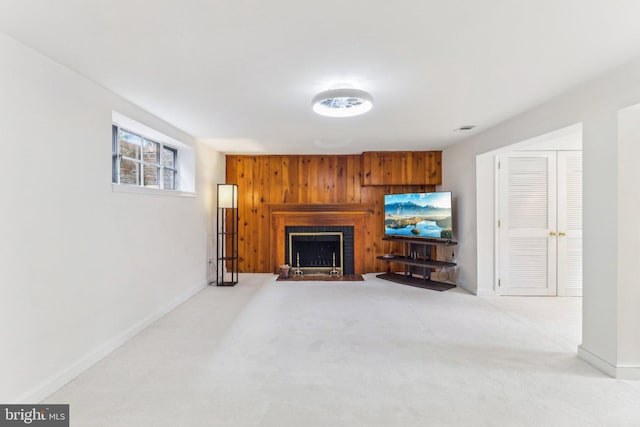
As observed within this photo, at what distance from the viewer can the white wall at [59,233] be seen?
5.66ft

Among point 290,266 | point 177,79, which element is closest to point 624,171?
point 177,79

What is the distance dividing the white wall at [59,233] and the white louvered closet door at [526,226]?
4.52 metres

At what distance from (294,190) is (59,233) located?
3772 mm

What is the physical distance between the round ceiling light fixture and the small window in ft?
6.78

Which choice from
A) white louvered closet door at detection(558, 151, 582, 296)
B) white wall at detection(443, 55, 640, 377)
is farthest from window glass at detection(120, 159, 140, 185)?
white louvered closet door at detection(558, 151, 582, 296)

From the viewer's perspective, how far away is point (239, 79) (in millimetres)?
2242

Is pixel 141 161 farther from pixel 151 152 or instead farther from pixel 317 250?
pixel 317 250

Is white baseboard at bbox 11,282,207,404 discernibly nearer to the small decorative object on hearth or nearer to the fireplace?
the small decorative object on hearth

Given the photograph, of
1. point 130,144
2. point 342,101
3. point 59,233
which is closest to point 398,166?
point 342,101

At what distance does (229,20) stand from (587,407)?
305 centimetres

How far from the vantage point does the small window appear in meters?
2.96

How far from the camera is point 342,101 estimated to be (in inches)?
94.2

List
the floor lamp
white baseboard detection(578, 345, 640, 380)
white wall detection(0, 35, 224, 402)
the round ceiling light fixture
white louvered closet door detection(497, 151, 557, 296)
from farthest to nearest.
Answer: the floor lamp < white louvered closet door detection(497, 151, 557, 296) < the round ceiling light fixture < white baseboard detection(578, 345, 640, 380) < white wall detection(0, 35, 224, 402)

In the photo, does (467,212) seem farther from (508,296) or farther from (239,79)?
(239,79)
